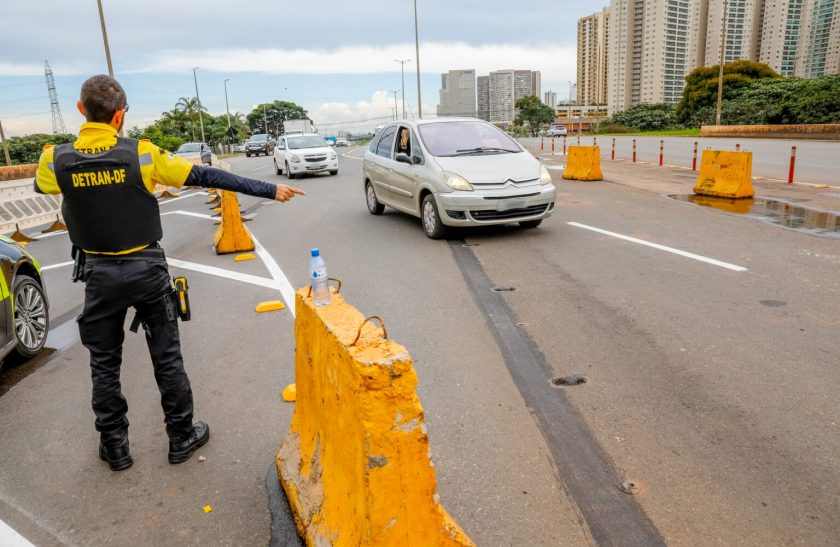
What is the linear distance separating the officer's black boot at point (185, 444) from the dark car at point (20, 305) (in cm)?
209

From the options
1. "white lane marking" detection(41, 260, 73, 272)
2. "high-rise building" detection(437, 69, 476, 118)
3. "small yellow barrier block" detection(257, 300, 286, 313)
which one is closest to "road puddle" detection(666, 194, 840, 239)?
"small yellow barrier block" detection(257, 300, 286, 313)

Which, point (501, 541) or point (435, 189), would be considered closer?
point (501, 541)

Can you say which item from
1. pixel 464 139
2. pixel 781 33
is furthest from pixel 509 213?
pixel 781 33

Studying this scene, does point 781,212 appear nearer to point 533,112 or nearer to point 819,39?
point 533,112

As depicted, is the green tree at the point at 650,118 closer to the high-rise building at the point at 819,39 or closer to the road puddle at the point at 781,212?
the high-rise building at the point at 819,39

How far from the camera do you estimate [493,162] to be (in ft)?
30.9

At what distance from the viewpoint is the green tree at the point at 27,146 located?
6200 cm

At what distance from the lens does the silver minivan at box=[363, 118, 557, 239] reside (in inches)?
353

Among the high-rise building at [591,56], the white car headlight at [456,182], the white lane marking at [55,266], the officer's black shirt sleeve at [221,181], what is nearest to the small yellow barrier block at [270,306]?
the officer's black shirt sleeve at [221,181]

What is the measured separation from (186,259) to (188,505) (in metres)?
6.64

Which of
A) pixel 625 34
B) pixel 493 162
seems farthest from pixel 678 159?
pixel 625 34

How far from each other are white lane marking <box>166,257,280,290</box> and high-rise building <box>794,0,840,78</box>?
10338cm

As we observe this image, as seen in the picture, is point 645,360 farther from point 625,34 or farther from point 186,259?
point 625,34

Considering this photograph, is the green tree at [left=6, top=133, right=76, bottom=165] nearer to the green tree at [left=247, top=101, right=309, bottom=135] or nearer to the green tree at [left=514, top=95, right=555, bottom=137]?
the green tree at [left=514, top=95, right=555, bottom=137]
